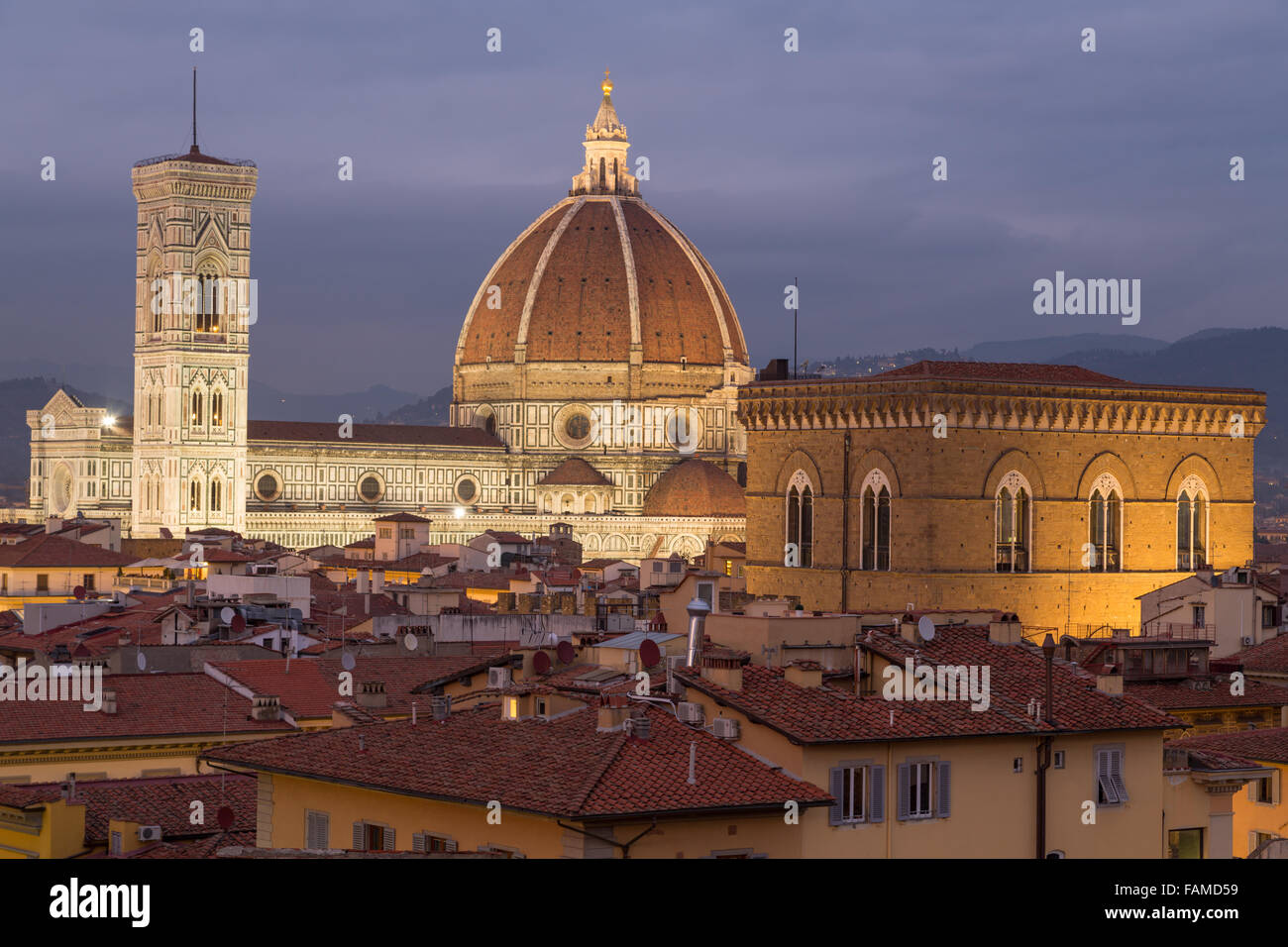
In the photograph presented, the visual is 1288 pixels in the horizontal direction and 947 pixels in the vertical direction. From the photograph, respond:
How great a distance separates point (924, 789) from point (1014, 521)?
38581mm

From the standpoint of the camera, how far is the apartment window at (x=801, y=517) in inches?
2451

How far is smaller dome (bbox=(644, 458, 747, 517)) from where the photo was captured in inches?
5172

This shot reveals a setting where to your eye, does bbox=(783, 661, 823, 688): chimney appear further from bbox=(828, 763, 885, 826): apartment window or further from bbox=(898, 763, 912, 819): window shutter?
bbox=(828, 763, 885, 826): apartment window

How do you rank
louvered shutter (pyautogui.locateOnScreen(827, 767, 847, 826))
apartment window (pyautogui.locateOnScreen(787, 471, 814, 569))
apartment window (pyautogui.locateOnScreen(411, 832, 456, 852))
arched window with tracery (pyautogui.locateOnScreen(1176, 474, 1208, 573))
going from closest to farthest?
apartment window (pyautogui.locateOnScreen(411, 832, 456, 852)), louvered shutter (pyautogui.locateOnScreen(827, 767, 847, 826)), arched window with tracery (pyautogui.locateOnScreen(1176, 474, 1208, 573)), apartment window (pyautogui.locateOnScreen(787, 471, 814, 569))

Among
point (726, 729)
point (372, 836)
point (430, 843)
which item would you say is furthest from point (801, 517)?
point (430, 843)

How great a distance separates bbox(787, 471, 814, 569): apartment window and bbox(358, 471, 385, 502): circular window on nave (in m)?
76.3

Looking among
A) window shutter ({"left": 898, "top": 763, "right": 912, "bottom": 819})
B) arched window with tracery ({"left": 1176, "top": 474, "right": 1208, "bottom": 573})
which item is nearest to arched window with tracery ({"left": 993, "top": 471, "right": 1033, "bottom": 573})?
arched window with tracery ({"left": 1176, "top": 474, "right": 1208, "bottom": 573})

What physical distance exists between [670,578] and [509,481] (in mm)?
76681

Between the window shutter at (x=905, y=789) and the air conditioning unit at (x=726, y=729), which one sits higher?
the air conditioning unit at (x=726, y=729)

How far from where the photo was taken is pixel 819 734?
20.6 m

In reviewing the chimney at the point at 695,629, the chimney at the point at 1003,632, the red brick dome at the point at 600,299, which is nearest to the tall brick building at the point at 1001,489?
the chimney at the point at 1003,632

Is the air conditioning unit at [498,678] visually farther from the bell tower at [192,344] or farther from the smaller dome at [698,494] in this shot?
the smaller dome at [698,494]

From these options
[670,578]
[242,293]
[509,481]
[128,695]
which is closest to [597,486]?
[509,481]

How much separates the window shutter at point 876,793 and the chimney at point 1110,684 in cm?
467
